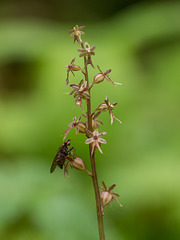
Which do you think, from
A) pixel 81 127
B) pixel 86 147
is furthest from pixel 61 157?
pixel 86 147

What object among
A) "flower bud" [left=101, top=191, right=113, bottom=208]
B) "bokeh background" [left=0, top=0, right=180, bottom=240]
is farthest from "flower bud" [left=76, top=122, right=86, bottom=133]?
"bokeh background" [left=0, top=0, right=180, bottom=240]

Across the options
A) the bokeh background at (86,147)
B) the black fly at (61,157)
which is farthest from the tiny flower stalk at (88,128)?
the bokeh background at (86,147)

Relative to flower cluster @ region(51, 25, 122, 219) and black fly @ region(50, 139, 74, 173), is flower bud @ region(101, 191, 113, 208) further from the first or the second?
black fly @ region(50, 139, 74, 173)

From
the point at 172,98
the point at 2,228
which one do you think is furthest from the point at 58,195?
the point at 172,98

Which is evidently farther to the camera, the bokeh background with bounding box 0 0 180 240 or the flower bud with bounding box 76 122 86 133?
the bokeh background with bounding box 0 0 180 240

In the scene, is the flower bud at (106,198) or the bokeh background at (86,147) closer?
the flower bud at (106,198)

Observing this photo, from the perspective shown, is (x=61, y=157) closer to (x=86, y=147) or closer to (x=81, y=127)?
(x=81, y=127)

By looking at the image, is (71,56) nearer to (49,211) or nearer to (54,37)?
(54,37)

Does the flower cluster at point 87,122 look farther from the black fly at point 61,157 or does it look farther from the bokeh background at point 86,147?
the bokeh background at point 86,147
